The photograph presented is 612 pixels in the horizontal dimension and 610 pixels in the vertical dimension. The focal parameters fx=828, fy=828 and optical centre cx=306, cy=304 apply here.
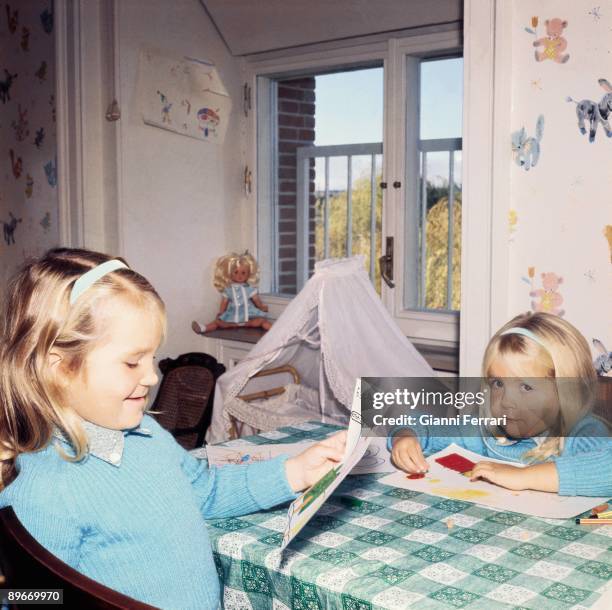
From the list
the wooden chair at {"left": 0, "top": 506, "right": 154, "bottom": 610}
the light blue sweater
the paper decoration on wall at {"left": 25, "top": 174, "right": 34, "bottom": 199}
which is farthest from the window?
the wooden chair at {"left": 0, "top": 506, "right": 154, "bottom": 610}

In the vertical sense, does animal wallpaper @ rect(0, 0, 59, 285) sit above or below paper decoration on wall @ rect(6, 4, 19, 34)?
below

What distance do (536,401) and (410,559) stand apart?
556mm

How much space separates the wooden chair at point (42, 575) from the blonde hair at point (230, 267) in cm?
286

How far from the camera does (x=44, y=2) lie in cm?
360

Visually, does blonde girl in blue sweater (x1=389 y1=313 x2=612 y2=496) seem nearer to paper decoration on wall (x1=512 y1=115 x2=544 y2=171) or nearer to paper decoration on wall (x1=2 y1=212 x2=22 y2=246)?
paper decoration on wall (x1=512 y1=115 x2=544 y2=171)

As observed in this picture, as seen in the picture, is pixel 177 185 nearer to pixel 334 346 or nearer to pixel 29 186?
pixel 29 186

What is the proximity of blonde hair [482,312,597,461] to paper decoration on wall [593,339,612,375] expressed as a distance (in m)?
0.55

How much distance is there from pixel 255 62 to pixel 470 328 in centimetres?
187

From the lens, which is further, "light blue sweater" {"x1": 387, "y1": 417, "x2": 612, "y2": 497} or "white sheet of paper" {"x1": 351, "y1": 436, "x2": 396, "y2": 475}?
"white sheet of paper" {"x1": 351, "y1": 436, "x2": 396, "y2": 475}

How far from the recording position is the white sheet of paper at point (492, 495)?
134 cm

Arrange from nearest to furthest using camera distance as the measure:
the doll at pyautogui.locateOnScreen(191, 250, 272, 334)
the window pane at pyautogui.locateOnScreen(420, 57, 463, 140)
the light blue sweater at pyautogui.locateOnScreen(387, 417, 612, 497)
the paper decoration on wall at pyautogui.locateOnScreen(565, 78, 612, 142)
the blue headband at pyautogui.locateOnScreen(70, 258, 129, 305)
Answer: the blue headband at pyautogui.locateOnScreen(70, 258, 129, 305) → the light blue sweater at pyautogui.locateOnScreen(387, 417, 612, 497) → the paper decoration on wall at pyautogui.locateOnScreen(565, 78, 612, 142) → the window pane at pyautogui.locateOnScreen(420, 57, 463, 140) → the doll at pyautogui.locateOnScreen(191, 250, 272, 334)

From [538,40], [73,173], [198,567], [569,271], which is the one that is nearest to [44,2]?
[73,173]

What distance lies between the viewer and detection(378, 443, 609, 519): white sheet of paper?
134 centimetres

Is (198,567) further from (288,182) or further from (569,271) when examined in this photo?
(288,182)
